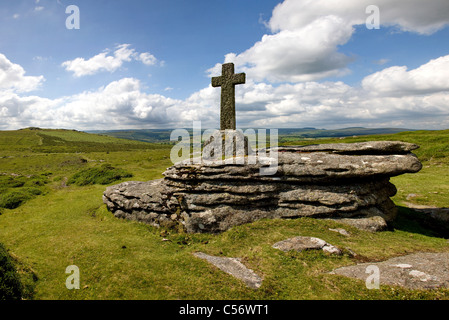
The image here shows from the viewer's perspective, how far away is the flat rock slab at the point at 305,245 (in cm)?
1152

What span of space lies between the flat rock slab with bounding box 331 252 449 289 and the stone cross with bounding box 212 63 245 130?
47.9 ft

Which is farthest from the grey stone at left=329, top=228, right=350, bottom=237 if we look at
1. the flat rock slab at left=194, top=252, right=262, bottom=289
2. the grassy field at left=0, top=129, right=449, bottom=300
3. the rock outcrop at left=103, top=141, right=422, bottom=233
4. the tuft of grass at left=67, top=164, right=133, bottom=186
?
the tuft of grass at left=67, top=164, right=133, bottom=186

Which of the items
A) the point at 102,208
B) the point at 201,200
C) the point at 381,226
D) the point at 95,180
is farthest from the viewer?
the point at 95,180

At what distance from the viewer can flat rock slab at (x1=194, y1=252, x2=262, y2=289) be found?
9.48m

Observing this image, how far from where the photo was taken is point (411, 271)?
907 centimetres

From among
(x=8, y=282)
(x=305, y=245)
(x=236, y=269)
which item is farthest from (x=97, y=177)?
(x=305, y=245)

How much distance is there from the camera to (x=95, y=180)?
34562 millimetres

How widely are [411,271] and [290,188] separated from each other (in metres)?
7.94

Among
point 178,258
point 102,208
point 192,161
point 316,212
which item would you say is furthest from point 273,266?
point 102,208

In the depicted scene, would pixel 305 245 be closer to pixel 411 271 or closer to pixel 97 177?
pixel 411 271

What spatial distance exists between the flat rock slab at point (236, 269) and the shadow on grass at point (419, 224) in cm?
1257

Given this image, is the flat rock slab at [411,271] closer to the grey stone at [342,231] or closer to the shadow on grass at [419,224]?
the grey stone at [342,231]
